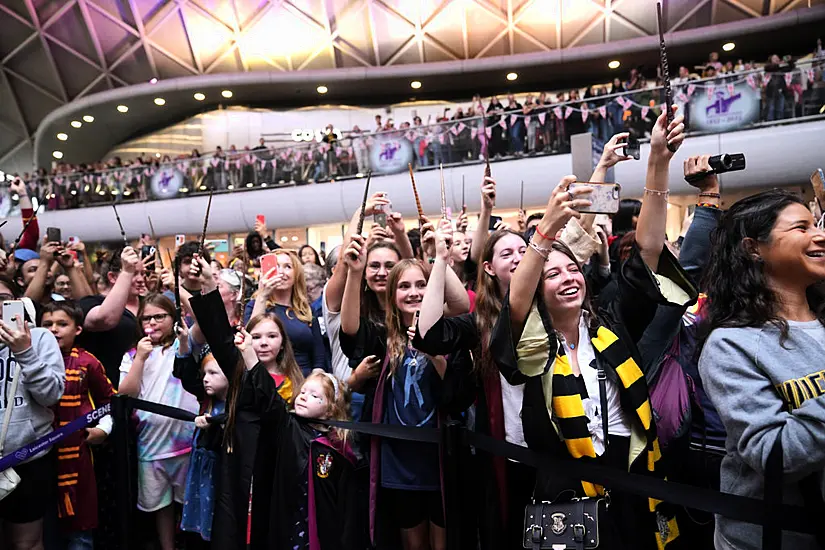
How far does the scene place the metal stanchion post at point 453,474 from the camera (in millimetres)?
2541

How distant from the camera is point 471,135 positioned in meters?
13.0

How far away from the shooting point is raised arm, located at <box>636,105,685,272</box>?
229 centimetres

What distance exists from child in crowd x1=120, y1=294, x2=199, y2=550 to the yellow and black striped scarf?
8.74ft

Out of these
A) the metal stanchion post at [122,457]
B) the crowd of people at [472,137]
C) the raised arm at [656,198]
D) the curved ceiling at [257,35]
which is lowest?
the metal stanchion post at [122,457]

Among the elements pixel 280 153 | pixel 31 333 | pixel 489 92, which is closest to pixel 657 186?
pixel 31 333

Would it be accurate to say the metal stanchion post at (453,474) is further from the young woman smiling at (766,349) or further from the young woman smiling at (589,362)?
the young woman smiling at (766,349)

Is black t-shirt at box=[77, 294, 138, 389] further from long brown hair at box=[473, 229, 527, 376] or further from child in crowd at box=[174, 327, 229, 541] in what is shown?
long brown hair at box=[473, 229, 527, 376]

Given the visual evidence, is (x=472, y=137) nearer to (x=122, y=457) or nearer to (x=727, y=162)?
(x=122, y=457)

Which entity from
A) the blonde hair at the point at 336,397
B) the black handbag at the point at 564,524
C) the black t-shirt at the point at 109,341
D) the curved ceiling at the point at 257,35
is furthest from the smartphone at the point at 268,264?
the curved ceiling at the point at 257,35

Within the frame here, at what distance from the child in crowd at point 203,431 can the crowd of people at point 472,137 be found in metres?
4.93

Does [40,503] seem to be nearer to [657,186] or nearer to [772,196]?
[657,186]

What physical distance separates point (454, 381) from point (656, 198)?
3.96 feet

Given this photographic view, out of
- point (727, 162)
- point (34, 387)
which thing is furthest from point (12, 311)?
point (727, 162)

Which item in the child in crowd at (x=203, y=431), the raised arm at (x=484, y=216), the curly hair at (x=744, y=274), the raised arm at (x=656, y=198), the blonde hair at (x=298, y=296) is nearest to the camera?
the curly hair at (x=744, y=274)
